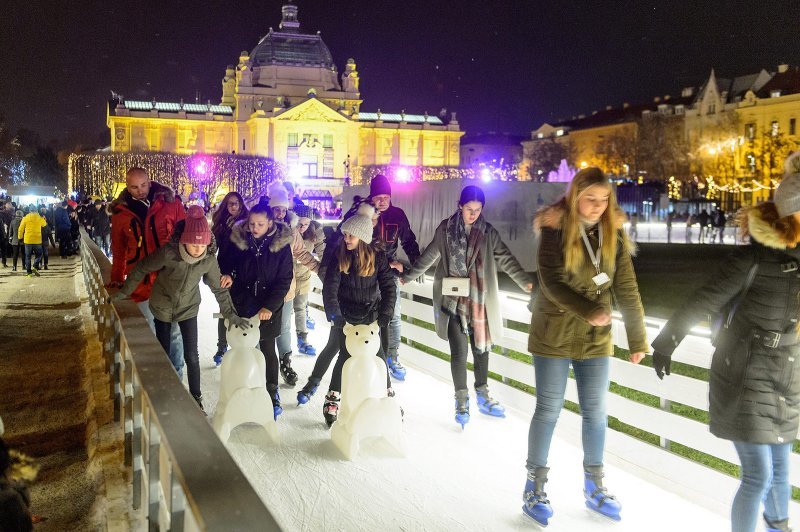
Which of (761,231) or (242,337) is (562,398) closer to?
(761,231)

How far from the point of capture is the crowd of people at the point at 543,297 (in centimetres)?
302

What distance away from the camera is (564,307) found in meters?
3.75

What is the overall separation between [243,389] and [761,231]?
10.4ft

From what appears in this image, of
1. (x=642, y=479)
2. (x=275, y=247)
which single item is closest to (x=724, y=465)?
(x=642, y=479)

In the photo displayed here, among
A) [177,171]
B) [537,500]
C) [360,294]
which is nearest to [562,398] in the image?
[537,500]

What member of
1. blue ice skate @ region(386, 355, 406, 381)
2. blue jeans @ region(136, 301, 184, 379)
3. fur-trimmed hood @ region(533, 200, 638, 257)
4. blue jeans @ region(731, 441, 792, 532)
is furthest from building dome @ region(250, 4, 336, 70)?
blue jeans @ region(731, 441, 792, 532)

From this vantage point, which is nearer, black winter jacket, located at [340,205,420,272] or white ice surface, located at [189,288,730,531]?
white ice surface, located at [189,288,730,531]

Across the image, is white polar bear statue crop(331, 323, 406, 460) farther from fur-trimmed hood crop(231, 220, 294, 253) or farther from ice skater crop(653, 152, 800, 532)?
ice skater crop(653, 152, 800, 532)

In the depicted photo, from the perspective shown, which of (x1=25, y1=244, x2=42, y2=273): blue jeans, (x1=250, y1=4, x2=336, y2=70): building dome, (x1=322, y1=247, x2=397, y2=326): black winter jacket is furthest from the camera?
(x1=250, y1=4, x2=336, y2=70): building dome

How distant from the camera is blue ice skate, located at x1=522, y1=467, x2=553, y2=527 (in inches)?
153

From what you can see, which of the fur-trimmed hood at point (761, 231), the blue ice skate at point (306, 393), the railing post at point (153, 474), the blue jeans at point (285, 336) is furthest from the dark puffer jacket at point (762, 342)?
the blue jeans at point (285, 336)

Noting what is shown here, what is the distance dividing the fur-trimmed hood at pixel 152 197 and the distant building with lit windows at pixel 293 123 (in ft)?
252

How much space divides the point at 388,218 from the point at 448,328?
62.7 inches

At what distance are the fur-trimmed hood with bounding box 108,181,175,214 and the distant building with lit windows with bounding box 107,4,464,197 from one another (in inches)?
3026
